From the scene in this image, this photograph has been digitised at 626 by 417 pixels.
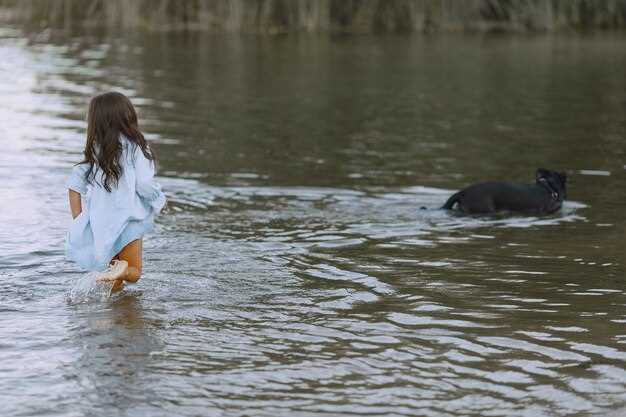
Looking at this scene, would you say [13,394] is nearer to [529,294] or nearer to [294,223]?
[529,294]

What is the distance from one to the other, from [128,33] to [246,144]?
20646mm

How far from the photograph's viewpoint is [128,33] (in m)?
36.2

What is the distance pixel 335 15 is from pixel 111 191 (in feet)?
105

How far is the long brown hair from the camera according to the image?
775 cm

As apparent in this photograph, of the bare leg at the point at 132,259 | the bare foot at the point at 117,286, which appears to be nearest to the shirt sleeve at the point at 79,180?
the bare leg at the point at 132,259

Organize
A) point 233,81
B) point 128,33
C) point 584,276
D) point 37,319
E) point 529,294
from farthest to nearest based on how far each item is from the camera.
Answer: point 128,33 → point 233,81 → point 584,276 → point 529,294 → point 37,319

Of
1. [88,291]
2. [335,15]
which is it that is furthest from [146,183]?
[335,15]

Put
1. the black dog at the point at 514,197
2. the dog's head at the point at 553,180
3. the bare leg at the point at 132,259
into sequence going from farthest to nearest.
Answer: the dog's head at the point at 553,180 < the black dog at the point at 514,197 < the bare leg at the point at 132,259

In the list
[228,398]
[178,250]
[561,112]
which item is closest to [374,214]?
[178,250]

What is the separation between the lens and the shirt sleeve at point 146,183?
795 centimetres

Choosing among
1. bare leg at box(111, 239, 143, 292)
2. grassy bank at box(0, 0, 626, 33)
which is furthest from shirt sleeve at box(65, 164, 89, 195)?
grassy bank at box(0, 0, 626, 33)

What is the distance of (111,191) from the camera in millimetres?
7902

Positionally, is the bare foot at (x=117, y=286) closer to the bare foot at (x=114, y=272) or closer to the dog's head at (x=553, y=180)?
the bare foot at (x=114, y=272)

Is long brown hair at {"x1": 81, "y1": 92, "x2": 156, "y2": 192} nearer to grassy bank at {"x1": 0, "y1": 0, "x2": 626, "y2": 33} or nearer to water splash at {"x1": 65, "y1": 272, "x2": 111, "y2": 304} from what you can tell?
water splash at {"x1": 65, "y1": 272, "x2": 111, "y2": 304}
